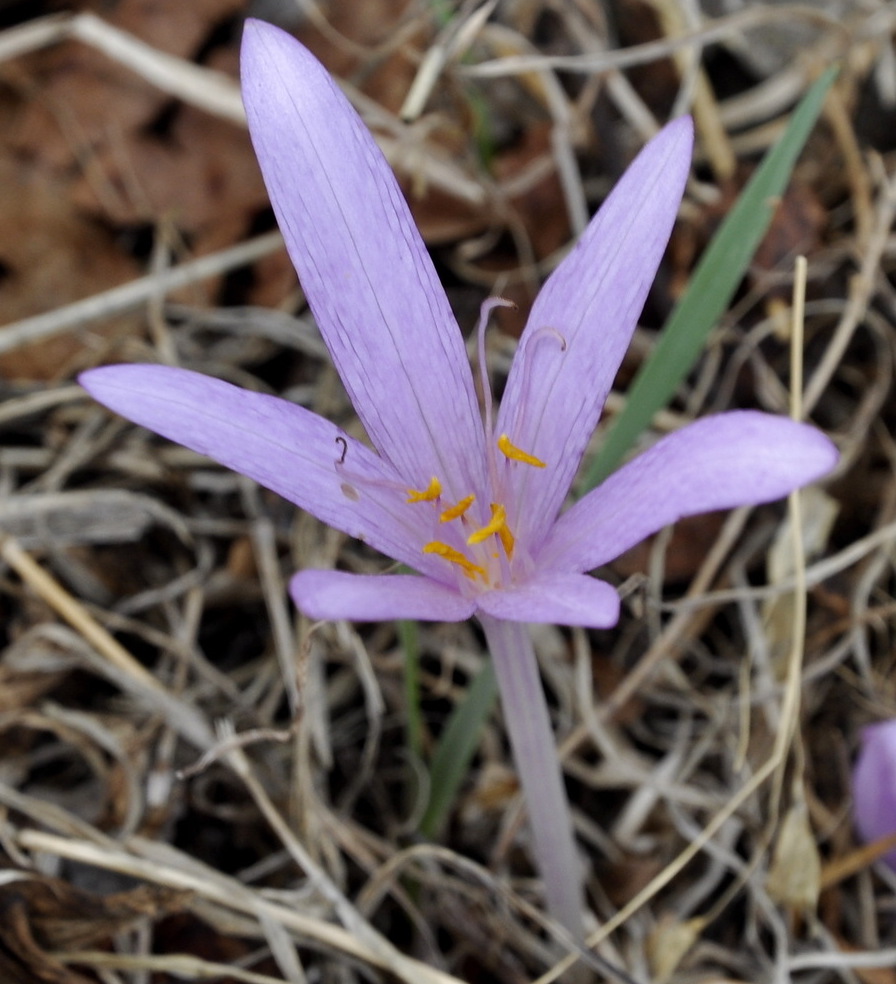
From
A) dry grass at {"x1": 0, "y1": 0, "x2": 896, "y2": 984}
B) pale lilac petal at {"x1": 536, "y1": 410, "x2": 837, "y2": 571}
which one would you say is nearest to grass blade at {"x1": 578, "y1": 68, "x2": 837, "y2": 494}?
dry grass at {"x1": 0, "y1": 0, "x2": 896, "y2": 984}

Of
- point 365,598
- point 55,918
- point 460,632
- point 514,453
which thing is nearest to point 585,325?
point 514,453

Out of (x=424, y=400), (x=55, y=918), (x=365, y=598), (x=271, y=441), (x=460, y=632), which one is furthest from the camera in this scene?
(x=460, y=632)

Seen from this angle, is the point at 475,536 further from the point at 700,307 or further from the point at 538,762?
the point at 700,307

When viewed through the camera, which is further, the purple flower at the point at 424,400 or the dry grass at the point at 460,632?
the dry grass at the point at 460,632

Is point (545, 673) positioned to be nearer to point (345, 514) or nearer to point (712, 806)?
point (712, 806)

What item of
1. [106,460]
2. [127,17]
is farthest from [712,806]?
[127,17]

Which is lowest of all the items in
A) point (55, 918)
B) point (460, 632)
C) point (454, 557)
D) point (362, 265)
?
point (55, 918)

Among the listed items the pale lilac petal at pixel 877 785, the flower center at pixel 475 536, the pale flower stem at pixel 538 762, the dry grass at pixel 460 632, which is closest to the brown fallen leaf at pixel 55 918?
the dry grass at pixel 460 632

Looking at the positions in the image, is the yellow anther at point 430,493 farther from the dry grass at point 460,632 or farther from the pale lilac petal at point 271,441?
the dry grass at point 460,632
